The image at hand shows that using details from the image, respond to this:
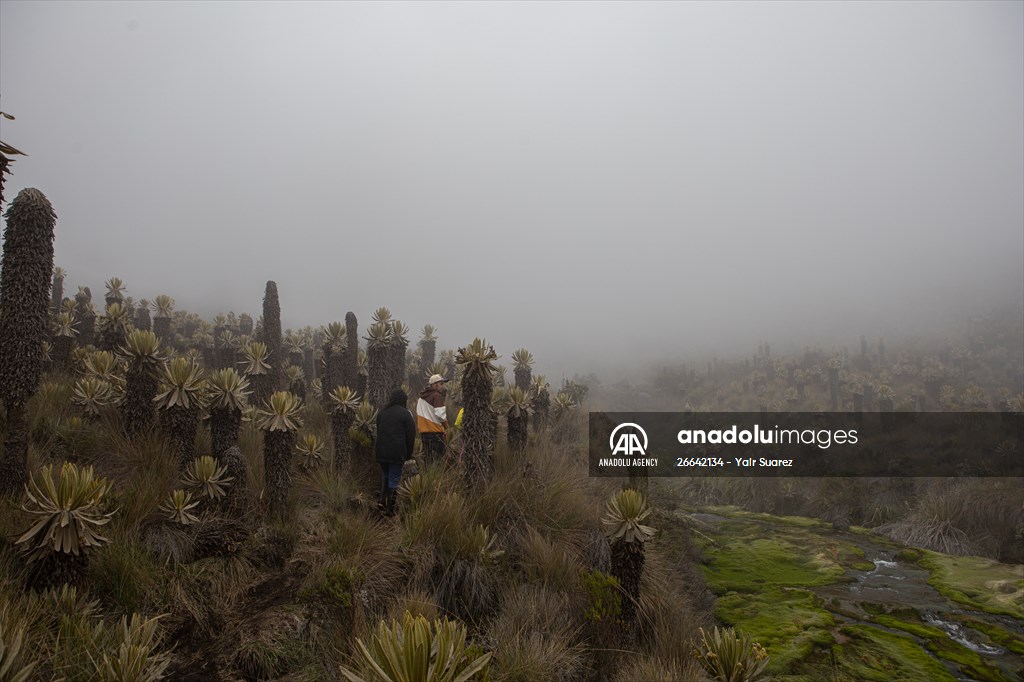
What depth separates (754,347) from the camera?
45406 millimetres

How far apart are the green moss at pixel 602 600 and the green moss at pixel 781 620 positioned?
1.69 m

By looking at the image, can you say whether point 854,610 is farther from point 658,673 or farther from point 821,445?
point 821,445

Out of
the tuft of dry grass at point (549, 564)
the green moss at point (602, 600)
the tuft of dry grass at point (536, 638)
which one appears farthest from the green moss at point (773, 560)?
the tuft of dry grass at point (536, 638)

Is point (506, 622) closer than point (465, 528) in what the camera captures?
Yes

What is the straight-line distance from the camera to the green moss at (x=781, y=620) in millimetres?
4844

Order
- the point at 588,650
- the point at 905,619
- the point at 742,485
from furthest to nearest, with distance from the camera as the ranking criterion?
the point at 742,485 < the point at 905,619 < the point at 588,650

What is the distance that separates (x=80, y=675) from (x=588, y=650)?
414 cm

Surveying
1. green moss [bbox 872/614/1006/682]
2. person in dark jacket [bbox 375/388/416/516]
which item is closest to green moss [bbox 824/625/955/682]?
green moss [bbox 872/614/1006/682]

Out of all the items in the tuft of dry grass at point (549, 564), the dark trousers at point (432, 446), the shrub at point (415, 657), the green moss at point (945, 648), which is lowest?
the green moss at point (945, 648)

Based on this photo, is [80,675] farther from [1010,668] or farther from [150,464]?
[1010,668]

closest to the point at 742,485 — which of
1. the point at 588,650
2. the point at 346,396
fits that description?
the point at 588,650

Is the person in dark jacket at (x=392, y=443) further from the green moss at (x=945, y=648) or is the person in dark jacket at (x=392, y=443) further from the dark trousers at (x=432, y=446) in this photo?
the green moss at (x=945, y=648)

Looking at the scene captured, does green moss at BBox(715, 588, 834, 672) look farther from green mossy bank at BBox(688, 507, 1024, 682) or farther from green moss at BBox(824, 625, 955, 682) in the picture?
green moss at BBox(824, 625, 955, 682)

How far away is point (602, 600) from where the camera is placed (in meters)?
4.68
